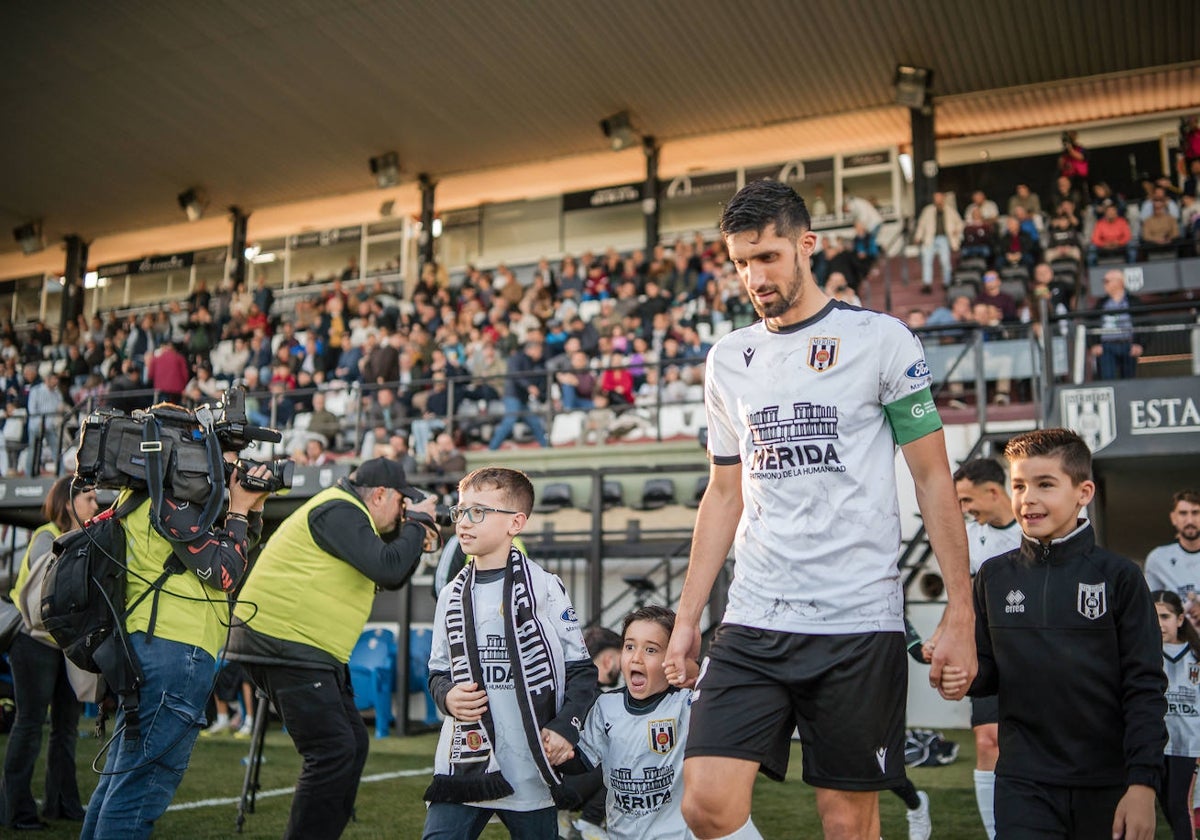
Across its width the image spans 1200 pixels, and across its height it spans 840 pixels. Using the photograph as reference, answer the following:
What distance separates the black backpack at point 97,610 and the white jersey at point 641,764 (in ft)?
5.28

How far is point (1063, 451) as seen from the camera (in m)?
3.74

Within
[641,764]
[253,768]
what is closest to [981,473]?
[641,764]

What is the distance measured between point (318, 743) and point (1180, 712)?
3921 millimetres

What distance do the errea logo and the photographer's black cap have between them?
261 centimetres

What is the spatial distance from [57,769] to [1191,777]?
5.91 metres

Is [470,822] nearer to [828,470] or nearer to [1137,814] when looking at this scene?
[828,470]

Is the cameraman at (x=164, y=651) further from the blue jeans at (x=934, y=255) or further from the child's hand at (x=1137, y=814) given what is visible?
the blue jeans at (x=934, y=255)

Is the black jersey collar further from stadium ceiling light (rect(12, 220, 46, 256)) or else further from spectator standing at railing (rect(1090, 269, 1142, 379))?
stadium ceiling light (rect(12, 220, 46, 256))

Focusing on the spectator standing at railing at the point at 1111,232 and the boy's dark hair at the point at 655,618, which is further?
the spectator standing at railing at the point at 1111,232

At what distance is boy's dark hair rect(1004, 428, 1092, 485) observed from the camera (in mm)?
3729

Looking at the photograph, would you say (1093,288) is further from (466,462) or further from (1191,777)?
(1191,777)

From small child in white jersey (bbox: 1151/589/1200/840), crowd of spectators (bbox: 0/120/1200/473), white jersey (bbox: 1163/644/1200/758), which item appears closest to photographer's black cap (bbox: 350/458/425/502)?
small child in white jersey (bbox: 1151/589/1200/840)

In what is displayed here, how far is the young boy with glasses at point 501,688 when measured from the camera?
3.73 meters

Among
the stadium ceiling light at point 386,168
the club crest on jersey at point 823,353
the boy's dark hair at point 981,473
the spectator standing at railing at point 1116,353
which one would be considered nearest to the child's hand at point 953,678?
the club crest on jersey at point 823,353
